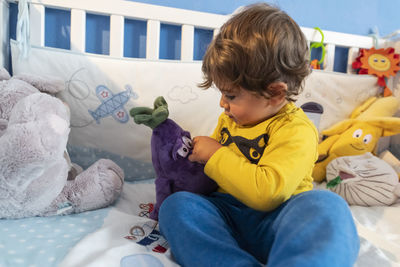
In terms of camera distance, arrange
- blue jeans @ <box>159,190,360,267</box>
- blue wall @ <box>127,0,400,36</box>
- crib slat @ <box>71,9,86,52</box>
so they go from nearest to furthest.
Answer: blue jeans @ <box>159,190,360,267</box>
crib slat @ <box>71,9,86,52</box>
blue wall @ <box>127,0,400,36</box>

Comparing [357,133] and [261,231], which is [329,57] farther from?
[261,231]

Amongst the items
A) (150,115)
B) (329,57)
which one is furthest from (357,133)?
(150,115)

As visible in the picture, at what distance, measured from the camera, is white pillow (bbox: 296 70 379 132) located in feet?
4.38

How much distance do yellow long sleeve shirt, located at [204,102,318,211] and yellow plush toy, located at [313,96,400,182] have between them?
0.54m

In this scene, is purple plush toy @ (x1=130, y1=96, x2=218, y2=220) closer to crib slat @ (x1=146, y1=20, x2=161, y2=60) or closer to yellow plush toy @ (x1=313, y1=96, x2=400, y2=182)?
crib slat @ (x1=146, y1=20, x2=161, y2=60)

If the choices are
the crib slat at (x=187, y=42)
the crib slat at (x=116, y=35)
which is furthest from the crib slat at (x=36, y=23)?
the crib slat at (x=187, y=42)

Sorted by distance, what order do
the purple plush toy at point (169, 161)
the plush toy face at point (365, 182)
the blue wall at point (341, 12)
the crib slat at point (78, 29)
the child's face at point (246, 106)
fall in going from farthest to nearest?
the blue wall at point (341, 12) < the crib slat at point (78, 29) < the plush toy face at point (365, 182) < the purple plush toy at point (169, 161) < the child's face at point (246, 106)

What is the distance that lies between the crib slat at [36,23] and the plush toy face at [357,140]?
1.12 metres

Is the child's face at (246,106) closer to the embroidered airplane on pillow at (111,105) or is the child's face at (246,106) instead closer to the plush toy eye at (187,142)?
the plush toy eye at (187,142)

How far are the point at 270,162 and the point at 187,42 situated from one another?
0.79 meters

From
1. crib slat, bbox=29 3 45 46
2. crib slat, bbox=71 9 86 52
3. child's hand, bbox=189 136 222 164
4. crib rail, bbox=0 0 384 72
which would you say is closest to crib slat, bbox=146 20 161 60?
crib rail, bbox=0 0 384 72

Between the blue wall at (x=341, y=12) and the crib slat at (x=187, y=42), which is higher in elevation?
the blue wall at (x=341, y=12)

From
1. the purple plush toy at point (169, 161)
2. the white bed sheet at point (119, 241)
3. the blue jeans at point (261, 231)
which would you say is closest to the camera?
the blue jeans at point (261, 231)

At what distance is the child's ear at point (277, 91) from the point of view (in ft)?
2.23
